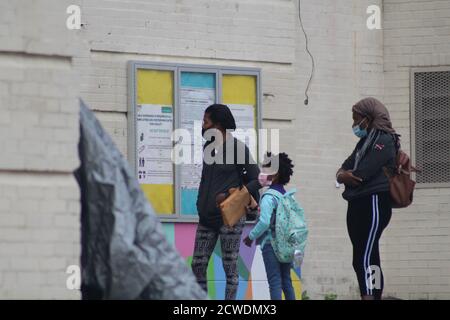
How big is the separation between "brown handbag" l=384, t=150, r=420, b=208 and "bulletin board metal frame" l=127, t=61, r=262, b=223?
10.3ft

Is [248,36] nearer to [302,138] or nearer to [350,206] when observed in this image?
[302,138]

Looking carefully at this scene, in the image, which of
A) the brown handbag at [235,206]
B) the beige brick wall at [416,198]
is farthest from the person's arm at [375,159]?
the beige brick wall at [416,198]

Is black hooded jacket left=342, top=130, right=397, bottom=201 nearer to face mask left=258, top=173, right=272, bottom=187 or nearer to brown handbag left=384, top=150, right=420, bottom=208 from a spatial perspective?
brown handbag left=384, top=150, right=420, bottom=208

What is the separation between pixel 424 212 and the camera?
16406mm

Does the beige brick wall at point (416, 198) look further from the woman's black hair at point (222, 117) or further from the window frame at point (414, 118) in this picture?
the woman's black hair at point (222, 117)

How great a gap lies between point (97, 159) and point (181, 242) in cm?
645

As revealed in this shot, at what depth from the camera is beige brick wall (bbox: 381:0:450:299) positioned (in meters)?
16.3

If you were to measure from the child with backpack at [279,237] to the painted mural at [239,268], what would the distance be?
2324 millimetres

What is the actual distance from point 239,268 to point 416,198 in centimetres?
237

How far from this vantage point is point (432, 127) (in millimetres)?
16547

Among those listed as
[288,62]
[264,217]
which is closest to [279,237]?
[264,217]

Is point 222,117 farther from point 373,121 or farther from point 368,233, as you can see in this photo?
point 368,233

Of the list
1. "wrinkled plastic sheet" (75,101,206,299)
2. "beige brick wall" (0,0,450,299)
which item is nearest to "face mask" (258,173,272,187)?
"beige brick wall" (0,0,450,299)
